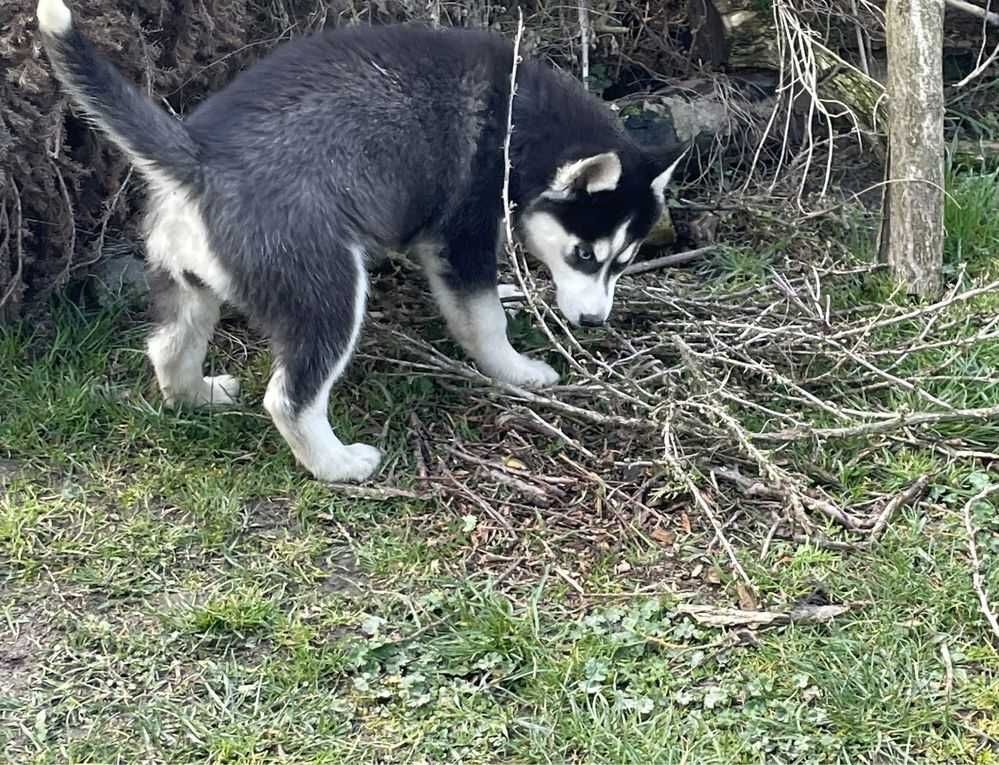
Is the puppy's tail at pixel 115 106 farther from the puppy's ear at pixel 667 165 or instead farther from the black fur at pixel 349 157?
the puppy's ear at pixel 667 165

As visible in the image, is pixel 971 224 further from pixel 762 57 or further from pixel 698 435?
pixel 698 435

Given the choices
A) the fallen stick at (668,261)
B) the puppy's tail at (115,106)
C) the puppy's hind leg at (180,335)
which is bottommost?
the fallen stick at (668,261)

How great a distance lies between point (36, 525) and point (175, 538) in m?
0.48

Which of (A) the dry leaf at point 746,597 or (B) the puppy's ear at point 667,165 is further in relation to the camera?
(B) the puppy's ear at point 667,165

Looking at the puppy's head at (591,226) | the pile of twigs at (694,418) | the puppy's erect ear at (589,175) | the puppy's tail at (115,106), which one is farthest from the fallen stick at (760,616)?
the puppy's tail at (115,106)

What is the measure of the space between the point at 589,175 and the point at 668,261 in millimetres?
1261

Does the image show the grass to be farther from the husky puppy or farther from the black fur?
the black fur

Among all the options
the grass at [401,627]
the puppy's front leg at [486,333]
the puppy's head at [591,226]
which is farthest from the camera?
the puppy's front leg at [486,333]

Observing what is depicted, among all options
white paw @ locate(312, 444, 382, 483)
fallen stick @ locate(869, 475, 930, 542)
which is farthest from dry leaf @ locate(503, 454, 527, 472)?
fallen stick @ locate(869, 475, 930, 542)

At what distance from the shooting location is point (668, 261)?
5141mm

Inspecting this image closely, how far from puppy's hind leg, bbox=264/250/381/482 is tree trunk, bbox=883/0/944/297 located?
2367mm

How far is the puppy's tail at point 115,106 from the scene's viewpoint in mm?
3113

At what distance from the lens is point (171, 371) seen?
402cm

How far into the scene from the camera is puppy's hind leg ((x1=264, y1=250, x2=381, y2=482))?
3.55 metres
